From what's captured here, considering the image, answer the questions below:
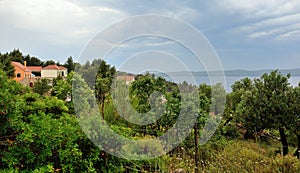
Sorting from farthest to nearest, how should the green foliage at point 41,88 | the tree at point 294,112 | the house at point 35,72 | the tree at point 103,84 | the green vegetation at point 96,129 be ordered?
the house at point 35,72 < the tree at point 294,112 < the green foliage at point 41,88 < the tree at point 103,84 < the green vegetation at point 96,129

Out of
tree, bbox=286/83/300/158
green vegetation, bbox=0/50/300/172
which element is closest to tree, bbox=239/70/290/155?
tree, bbox=286/83/300/158

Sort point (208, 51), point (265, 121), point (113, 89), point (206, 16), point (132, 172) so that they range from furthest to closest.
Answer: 1. point (265, 121)
2. point (206, 16)
3. point (113, 89)
4. point (208, 51)
5. point (132, 172)

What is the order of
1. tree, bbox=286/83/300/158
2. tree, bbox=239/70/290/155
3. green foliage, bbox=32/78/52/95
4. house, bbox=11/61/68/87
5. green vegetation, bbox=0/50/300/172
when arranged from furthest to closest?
1. house, bbox=11/61/68/87
2. tree, bbox=239/70/290/155
3. tree, bbox=286/83/300/158
4. green foliage, bbox=32/78/52/95
5. green vegetation, bbox=0/50/300/172

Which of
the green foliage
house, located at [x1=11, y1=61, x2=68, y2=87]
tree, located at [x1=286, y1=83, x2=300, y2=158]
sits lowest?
tree, located at [x1=286, y1=83, x2=300, y2=158]

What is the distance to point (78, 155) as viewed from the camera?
186 cm

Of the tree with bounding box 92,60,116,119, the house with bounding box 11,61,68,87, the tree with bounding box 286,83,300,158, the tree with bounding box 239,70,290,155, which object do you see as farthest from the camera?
the house with bounding box 11,61,68,87

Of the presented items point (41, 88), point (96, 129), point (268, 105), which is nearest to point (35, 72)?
point (41, 88)

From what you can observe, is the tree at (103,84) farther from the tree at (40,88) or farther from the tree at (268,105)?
the tree at (268,105)

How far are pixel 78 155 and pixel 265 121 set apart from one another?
196 inches

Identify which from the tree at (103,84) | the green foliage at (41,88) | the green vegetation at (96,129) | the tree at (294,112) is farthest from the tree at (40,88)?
the tree at (294,112)

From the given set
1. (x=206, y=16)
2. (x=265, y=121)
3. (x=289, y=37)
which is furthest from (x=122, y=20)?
(x=289, y=37)

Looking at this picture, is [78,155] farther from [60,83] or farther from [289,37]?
[289,37]

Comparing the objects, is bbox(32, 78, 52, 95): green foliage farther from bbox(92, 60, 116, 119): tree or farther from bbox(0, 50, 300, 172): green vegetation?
bbox(92, 60, 116, 119): tree

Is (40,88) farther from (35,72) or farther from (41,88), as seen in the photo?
(35,72)
